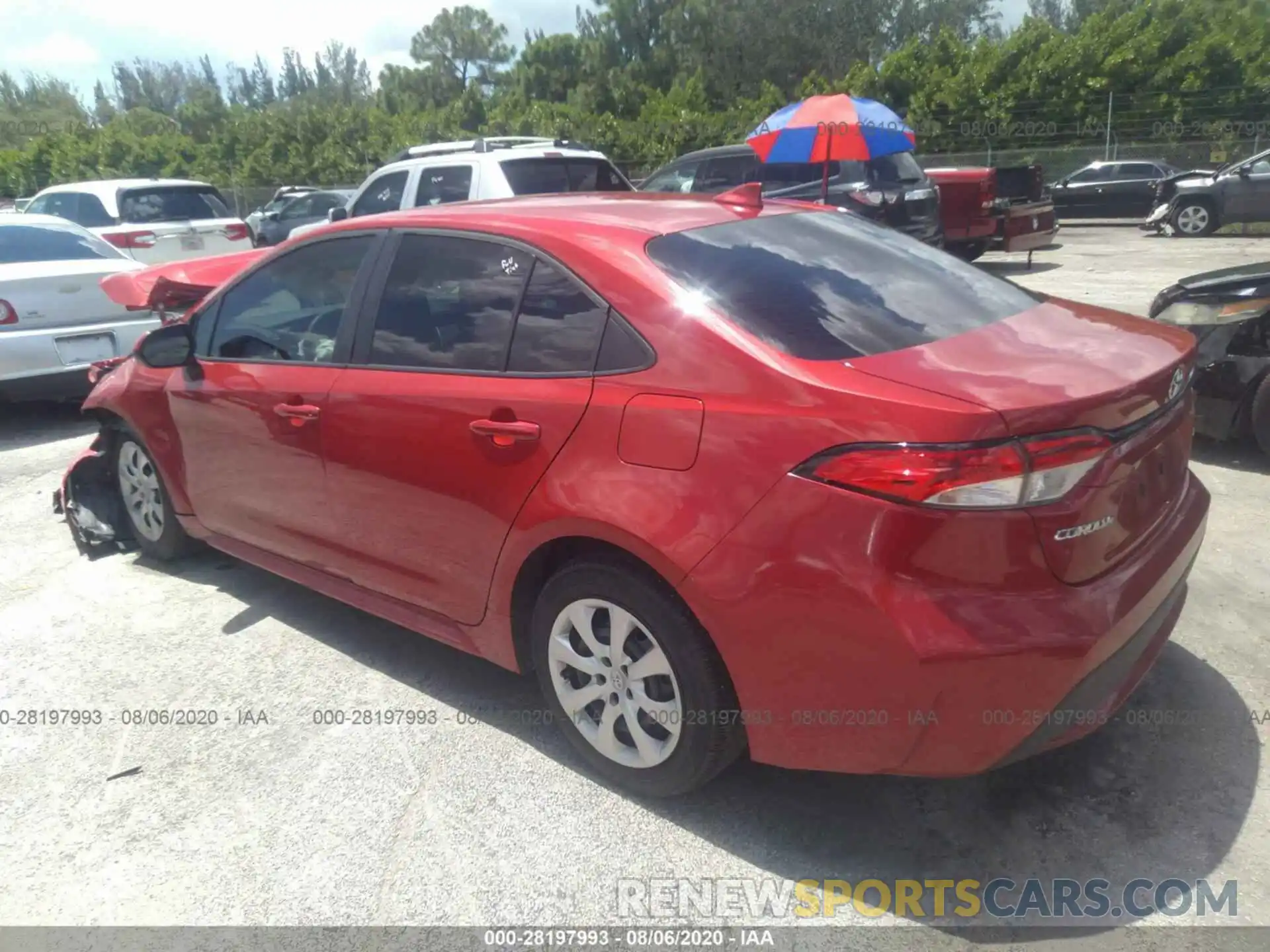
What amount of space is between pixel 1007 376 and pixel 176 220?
39.5ft

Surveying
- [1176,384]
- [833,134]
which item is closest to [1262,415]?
[1176,384]

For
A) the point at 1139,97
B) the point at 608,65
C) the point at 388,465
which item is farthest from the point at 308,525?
the point at 608,65

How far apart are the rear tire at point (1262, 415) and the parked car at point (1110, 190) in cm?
1820

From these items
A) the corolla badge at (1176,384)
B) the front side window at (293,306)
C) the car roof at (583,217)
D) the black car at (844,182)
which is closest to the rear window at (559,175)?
the black car at (844,182)

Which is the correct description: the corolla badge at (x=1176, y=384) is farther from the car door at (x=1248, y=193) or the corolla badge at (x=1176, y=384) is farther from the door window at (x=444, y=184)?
the car door at (x=1248, y=193)

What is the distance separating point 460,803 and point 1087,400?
79.9 inches

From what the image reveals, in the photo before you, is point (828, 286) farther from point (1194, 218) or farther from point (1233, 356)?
point (1194, 218)

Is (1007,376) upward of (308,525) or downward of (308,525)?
upward

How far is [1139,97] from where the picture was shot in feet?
86.1

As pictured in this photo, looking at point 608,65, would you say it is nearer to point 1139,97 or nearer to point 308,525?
point 1139,97

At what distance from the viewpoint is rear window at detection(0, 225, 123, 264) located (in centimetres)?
745

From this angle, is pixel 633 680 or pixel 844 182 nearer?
pixel 633 680

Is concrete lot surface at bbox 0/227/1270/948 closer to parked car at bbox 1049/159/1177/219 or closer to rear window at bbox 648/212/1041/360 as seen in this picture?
rear window at bbox 648/212/1041/360

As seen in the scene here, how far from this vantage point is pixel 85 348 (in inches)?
283
